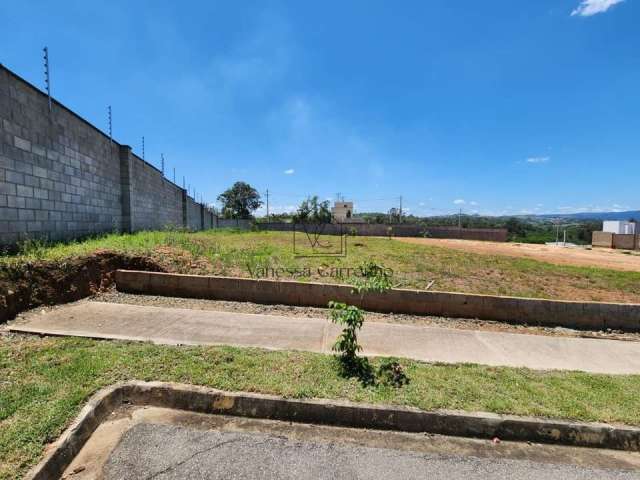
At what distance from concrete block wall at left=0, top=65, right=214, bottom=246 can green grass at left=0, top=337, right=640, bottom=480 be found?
2.94 metres

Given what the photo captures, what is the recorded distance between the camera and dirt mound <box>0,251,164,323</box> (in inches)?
163

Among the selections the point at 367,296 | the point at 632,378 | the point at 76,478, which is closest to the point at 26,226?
the point at 76,478

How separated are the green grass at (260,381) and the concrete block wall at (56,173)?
9.65 ft

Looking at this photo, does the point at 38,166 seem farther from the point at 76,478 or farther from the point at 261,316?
the point at 76,478

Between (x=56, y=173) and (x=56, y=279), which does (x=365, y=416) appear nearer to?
(x=56, y=279)

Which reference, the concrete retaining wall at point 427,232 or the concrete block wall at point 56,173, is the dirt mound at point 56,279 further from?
the concrete retaining wall at point 427,232

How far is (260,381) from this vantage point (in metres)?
2.90

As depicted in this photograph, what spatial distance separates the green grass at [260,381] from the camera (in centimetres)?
247

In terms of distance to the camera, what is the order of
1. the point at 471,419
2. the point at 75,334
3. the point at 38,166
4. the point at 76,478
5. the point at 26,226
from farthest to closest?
1. the point at 38,166
2. the point at 26,226
3. the point at 75,334
4. the point at 471,419
5. the point at 76,478

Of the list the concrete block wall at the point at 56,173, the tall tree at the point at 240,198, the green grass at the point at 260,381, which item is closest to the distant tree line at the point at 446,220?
the tall tree at the point at 240,198

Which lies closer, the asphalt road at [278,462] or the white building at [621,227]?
the asphalt road at [278,462]

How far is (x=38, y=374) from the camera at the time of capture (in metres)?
2.79

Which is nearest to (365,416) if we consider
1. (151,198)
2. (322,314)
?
(322,314)

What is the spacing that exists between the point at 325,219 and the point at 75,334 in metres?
27.3
